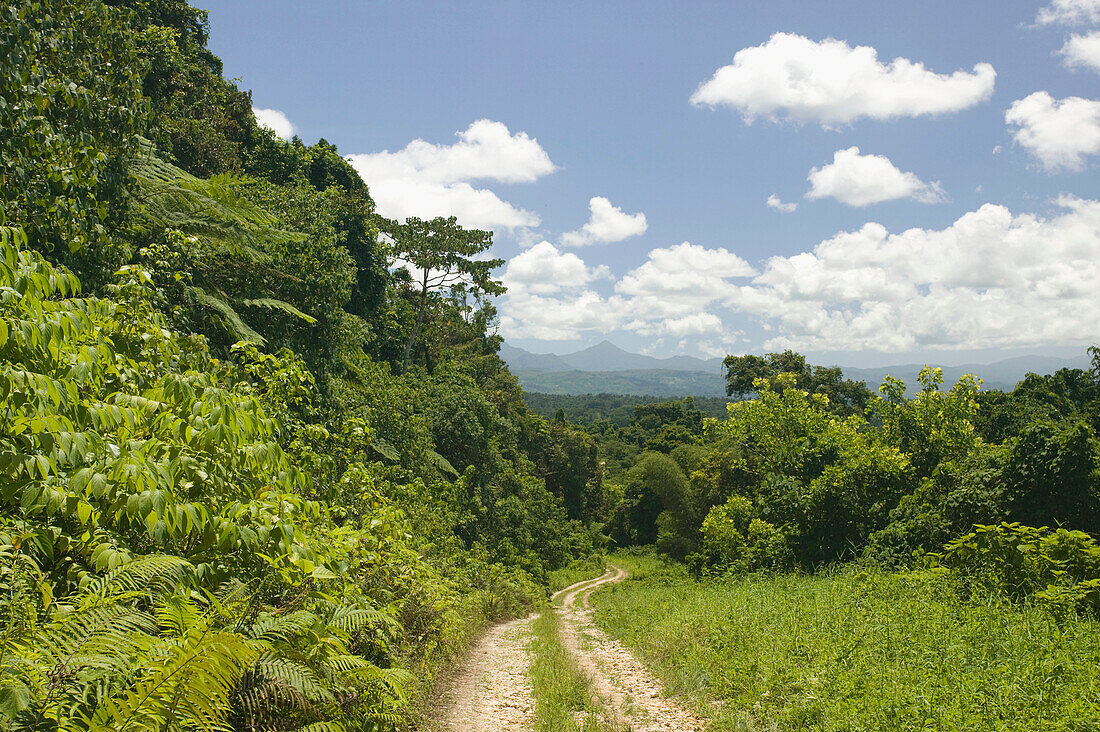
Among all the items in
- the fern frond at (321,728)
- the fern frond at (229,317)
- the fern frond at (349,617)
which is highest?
the fern frond at (229,317)

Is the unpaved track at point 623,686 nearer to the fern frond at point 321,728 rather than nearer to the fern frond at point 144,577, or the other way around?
the fern frond at point 321,728

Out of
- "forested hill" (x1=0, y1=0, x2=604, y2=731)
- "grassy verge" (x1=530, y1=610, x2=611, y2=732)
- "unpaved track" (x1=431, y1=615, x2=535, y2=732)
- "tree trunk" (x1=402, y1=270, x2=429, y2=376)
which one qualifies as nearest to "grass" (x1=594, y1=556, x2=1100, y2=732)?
"grassy verge" (x1=530, y1=610, x2=611, y2=732)

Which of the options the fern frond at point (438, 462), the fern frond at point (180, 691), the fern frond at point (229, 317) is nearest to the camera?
the fern frond at point (180, 691)

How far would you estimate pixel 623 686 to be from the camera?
8508 mm

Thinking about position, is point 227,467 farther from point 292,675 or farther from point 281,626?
point 292,675

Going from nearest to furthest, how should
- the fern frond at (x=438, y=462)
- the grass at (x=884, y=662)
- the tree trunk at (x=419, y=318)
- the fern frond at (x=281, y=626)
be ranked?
the fern frond at (x=281, y=626)
the grass at (x=884, y=662)
the fern frond at (x=438, y=462)
the tree trunk at (x=419, y=318)

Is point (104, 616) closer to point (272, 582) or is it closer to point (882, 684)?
point (272, 582)

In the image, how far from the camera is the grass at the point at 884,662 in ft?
16.4

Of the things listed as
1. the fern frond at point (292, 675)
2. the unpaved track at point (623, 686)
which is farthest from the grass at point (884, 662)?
the fern frond at point (292, 675)

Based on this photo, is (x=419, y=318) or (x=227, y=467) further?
(x=419, y=318)

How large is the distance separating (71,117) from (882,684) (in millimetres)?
10643

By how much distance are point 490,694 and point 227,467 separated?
239 inches

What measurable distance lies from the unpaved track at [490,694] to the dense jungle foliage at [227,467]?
1.66 feet

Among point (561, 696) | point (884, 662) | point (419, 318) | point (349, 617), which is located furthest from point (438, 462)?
point (884, 662)
